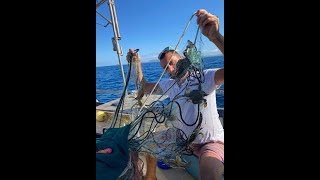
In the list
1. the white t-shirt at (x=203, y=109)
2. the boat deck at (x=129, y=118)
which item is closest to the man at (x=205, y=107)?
the white t-shirt at (x=203, y=109)

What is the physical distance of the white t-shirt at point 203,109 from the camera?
1.14m

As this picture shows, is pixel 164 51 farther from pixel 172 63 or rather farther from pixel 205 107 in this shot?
pixel 205 107

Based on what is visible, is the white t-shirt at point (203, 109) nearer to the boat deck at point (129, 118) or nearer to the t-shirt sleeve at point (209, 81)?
the t-shirt sleeve at point (209, 81)

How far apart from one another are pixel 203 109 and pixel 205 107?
2cm

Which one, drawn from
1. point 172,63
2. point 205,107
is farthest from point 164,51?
point 205,107

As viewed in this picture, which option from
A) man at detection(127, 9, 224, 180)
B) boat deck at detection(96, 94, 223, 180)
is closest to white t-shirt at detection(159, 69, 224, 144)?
man at detection(127, 9, 224, 180)

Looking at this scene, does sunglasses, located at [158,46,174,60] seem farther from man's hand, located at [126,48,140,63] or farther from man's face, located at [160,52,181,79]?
man's hand, located at [126,48,140,63]

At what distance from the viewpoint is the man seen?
100cm
